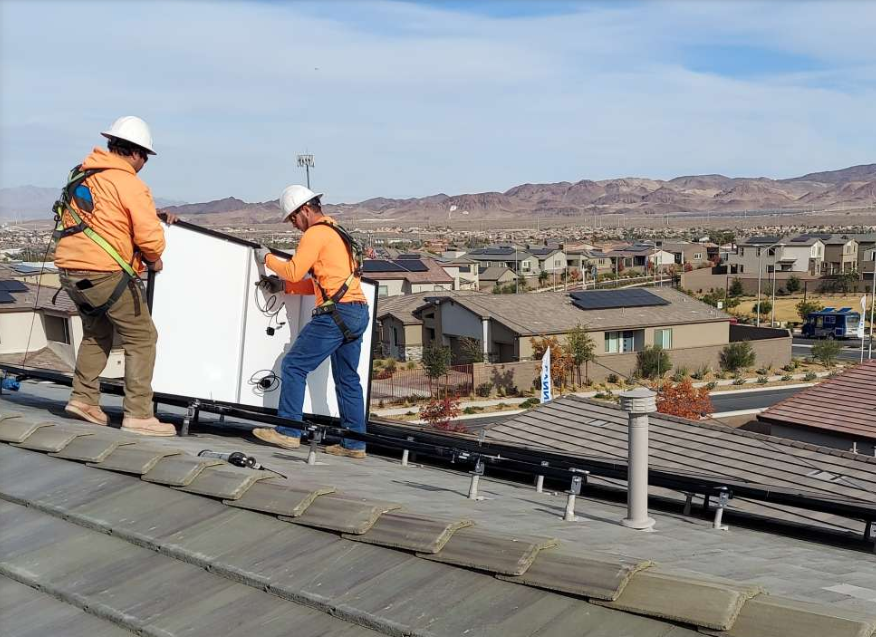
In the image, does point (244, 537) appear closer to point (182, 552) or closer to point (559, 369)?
point (182, 552)

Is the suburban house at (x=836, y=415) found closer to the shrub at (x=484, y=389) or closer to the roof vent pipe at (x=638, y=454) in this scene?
the roof vent pipe at (x=638, y=454)

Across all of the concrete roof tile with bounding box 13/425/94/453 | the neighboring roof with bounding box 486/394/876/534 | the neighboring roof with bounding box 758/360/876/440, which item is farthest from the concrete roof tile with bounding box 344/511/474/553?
the neighboring roof with bounding box 758/360/876/440

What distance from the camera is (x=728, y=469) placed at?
37.3ft

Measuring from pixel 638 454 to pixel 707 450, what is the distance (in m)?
8.18

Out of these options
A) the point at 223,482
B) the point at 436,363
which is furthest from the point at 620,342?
the point at 223,482

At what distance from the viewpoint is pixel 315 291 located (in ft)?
22.0

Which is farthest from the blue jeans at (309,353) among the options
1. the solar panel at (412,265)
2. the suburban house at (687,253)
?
the suburban house at (687,253)

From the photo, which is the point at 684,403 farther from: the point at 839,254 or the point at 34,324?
the point at 839,254

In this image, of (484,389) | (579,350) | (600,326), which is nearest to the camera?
(484,389)

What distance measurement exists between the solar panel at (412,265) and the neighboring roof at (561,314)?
17.2m

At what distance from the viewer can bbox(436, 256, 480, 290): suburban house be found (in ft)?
236

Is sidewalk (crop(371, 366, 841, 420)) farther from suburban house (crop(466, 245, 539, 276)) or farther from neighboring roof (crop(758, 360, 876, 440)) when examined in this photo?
suburban house (crop(466, 245, 539, 276))

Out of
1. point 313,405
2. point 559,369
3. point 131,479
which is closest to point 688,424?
point 313,405

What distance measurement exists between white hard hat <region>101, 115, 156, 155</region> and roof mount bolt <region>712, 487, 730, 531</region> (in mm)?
3991
